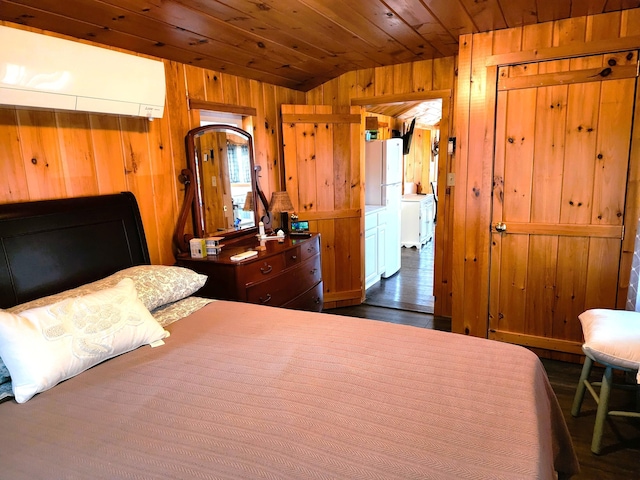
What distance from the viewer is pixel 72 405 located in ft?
4.13

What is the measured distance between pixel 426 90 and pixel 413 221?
3350 millimetres

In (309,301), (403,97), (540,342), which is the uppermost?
(403,97)

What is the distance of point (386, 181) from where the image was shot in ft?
15.8

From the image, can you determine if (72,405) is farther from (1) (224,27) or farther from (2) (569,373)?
(2) (569,373)

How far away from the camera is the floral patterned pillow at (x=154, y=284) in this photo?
176cm

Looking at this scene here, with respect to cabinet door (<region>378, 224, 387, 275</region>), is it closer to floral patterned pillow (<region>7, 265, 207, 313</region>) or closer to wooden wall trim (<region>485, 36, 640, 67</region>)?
wooden wall trim (<region>485, 36, 640, 67</region>)

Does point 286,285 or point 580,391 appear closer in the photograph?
point 580,391

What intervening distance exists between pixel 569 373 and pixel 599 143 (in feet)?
4.89

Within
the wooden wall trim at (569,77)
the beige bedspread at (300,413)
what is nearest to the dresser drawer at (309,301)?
the beige bedspread at (300,413)

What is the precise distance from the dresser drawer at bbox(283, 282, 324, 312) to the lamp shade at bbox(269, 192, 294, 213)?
0.68 metres

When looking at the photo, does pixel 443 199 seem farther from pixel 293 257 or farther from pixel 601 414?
pixel 601 414

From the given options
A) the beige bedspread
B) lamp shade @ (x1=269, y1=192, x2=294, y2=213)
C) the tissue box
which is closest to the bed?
the beige bedspread

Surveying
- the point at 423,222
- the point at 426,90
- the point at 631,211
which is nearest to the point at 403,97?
the point at 426,90

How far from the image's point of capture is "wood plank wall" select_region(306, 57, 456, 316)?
11.0 ft
